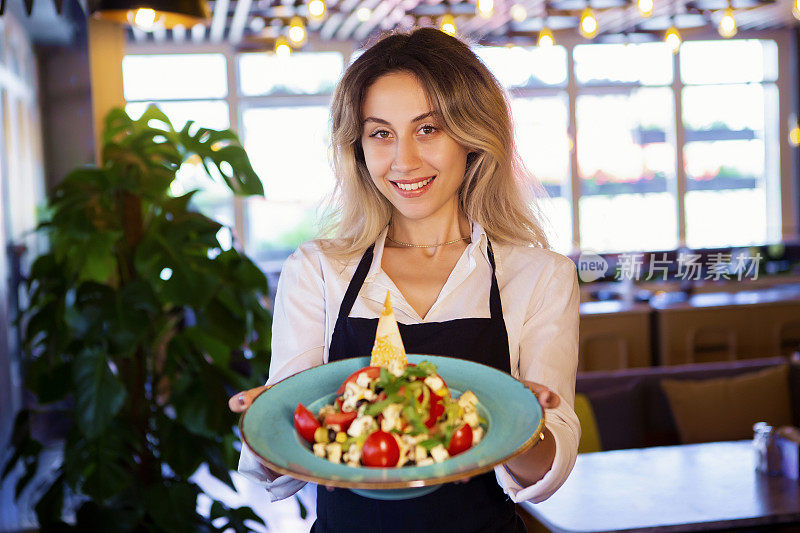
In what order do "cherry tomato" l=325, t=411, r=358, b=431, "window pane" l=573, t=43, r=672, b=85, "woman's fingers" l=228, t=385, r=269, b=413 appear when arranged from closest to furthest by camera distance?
"cherry tomato" l=325, t=411, r=358, b=431
"woman's fingers" l=228, t=385, r=269, b=413
"window pane" l=573, t=43, r=672, b=85

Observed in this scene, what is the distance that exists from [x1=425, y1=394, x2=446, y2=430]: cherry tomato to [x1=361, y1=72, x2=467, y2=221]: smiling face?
0.45 meters

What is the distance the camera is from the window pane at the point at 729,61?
11.0 m

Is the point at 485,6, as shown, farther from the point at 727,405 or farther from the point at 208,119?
the point at 208,119

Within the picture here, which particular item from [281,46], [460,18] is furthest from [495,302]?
[460,18]

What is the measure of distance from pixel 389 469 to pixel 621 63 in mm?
10780

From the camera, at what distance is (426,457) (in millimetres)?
1024

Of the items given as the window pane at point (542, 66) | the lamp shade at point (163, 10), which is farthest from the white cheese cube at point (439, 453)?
the window pane at point (542, 66)

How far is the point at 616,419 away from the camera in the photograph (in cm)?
365

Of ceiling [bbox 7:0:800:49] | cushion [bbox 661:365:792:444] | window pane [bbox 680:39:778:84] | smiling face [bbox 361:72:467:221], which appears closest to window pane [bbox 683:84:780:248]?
window pane [bbox 680:39:778:84]

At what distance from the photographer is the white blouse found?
1.40 metres

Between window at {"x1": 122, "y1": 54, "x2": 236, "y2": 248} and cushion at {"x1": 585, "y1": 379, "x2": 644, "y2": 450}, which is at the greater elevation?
window at {"x1": 122, "y1": 54, "x2": 236, "y2": 248}

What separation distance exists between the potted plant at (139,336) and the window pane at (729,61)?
957 cm

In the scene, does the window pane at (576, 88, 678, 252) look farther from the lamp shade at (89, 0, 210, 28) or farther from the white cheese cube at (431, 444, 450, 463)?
the white cheese cube at (431, 444, 450, 463)

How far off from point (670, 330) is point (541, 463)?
425cm
